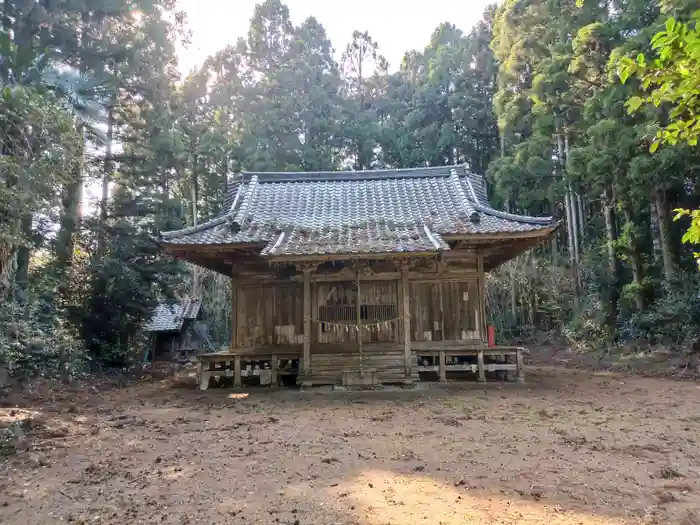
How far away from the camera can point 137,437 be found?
6.93m

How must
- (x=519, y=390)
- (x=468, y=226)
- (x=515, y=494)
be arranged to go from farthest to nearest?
(x=468, y=226) → (x=519, y=390) → (x=515, y=494)

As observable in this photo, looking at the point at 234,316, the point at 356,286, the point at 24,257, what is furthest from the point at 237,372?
the point at 24,257

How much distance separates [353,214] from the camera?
520 inches

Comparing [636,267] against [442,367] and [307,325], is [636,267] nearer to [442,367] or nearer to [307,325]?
[442,367]

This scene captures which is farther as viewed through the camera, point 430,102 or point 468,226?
point 430,102

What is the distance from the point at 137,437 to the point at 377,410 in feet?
12.5

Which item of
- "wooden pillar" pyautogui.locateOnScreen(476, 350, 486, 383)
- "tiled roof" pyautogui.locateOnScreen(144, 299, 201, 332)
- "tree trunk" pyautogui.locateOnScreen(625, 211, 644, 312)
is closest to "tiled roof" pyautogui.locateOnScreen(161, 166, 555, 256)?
"wooden pillar" pyautogui.locateOnScreen(476, 350, 486, 383)

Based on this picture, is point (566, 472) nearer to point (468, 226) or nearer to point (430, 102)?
point (468, 226)

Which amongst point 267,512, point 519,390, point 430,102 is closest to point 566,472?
point 267,512

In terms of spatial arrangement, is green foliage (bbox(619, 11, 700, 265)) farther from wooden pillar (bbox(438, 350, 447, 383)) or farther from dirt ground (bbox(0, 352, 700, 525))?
wooden pillar (bbox(438, 350, 447, 383))

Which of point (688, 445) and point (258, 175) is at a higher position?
point (258, 175)

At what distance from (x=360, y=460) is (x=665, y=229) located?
13921mm

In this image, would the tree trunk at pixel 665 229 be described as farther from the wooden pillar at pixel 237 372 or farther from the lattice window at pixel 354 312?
the wooden pillar at pixel 237 372

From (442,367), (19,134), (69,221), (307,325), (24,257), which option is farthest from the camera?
(69,221)
